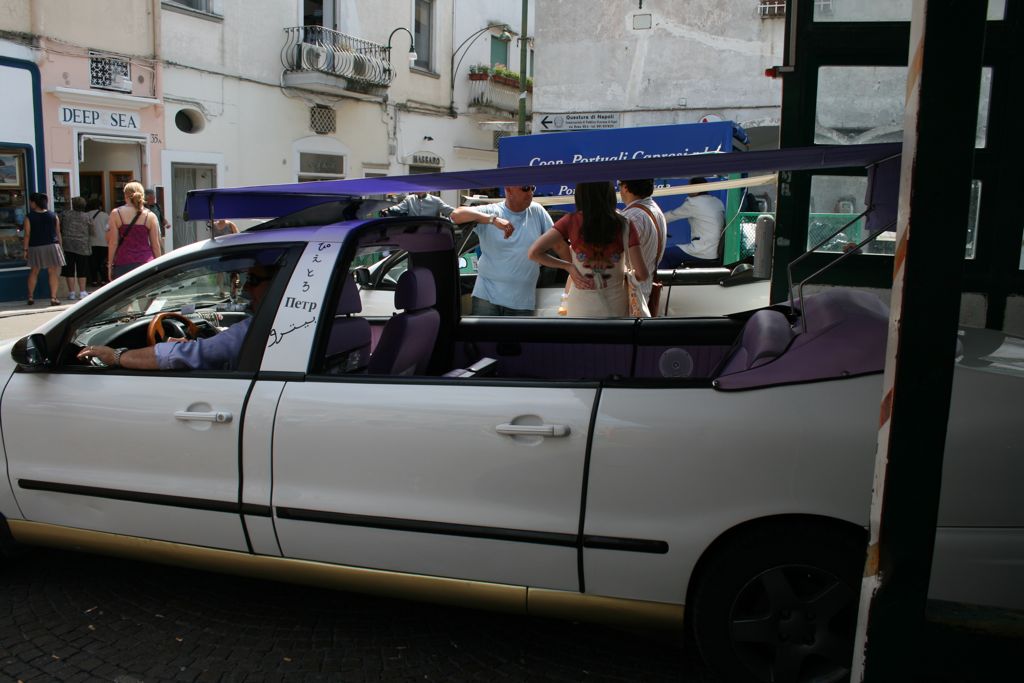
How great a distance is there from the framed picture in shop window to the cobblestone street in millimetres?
11785

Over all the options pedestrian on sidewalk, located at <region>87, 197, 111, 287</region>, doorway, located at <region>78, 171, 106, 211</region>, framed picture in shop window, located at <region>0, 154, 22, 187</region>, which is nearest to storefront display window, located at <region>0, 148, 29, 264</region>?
framed picture in shop window, located at <region>0, 154, 22, 187</region>

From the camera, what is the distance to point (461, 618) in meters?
3.51

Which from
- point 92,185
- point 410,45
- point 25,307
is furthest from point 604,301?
point 410,45

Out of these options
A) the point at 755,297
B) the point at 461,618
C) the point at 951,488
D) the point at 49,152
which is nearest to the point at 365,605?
the point at 461,618

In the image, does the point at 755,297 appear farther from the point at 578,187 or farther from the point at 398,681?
the point at 398,681

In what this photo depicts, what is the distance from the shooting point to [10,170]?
45.2 ft

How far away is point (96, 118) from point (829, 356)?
14.9 m

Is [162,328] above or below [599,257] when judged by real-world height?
below

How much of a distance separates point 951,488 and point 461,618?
6.07 ft

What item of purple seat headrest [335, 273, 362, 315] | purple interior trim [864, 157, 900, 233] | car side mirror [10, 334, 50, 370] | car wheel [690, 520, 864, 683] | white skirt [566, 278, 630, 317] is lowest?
car wheel [690, 520, 864, 683]

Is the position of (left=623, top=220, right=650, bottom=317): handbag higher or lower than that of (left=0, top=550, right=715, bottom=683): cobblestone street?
higher

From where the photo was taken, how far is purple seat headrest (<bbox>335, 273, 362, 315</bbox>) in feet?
11.7

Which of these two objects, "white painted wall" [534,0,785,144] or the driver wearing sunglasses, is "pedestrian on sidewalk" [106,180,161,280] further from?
"white painted wall" [534,0,785,144]

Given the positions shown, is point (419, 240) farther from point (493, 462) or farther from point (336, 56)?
point (336, 56)
